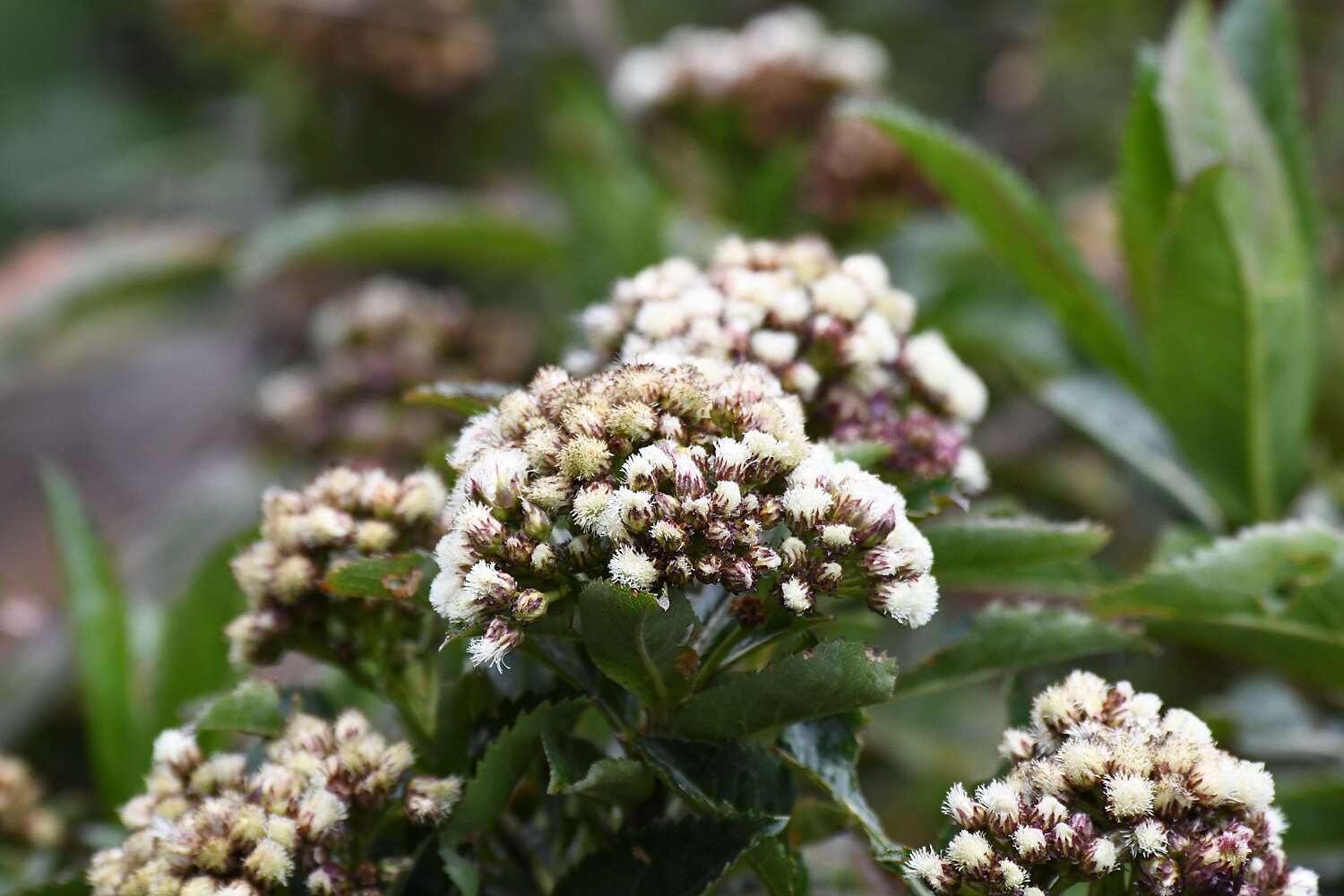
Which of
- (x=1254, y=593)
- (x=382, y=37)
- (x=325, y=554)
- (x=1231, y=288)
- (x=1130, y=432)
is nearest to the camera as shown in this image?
(x=325, y=554)

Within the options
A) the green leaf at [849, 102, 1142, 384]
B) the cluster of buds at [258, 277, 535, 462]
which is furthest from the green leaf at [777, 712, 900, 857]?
the cluster of buds at [258, 277, 535, 462]

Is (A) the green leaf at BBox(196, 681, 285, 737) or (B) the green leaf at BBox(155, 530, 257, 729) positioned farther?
(B) the green leaf at BBox(155, 530, 257, 729)

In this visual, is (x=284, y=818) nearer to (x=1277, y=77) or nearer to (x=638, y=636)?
(x=638, y=636)

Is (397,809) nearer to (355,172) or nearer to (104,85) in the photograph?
(355,172)

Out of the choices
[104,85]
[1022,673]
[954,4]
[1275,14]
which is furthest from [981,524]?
[104,85]

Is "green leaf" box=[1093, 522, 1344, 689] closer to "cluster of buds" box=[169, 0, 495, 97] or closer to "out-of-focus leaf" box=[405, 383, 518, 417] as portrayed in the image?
"out-of-focus leaf" box=[405, 383, 518, 417]

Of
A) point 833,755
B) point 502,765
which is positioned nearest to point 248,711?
point 502,765

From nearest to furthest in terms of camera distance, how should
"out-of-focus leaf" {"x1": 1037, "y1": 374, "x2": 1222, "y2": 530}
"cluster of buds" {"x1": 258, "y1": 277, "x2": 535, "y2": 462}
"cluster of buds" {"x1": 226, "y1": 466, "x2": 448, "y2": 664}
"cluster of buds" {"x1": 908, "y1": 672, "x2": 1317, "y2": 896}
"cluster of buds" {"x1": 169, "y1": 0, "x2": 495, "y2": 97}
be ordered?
"cluster of buds" {"x1": 908, "y1": 672, "x2": 1317, "y2": 896}
"cluster of buds" {"x1": 226, "y1": 466, "x2": 448, "y2": 664}
"out-of-focus leaf" {"x1": 1037, "y1": 374, "x2": 1222, "y2": 530}
"cluster of buds" {"x1": 258, "y1": 277, "x2": 535, "y2": 462}
"cluster of buds" {"x1": 169, "y1": 0, "x2": 495, "y2": 97}
